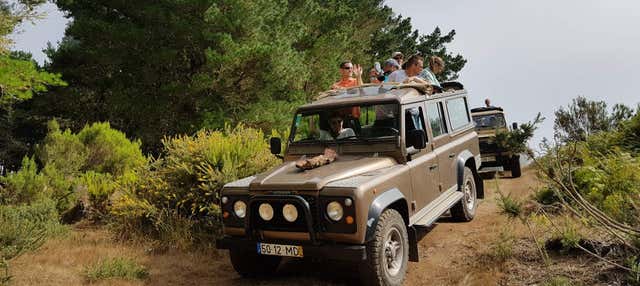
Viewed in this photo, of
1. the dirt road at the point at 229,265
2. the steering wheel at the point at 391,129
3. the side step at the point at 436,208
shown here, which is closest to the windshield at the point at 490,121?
the dirt road at the point at 229,265

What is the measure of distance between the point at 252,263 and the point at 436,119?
309 centimetres

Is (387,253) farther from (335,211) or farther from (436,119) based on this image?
(436,119)

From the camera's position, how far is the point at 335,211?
387cm

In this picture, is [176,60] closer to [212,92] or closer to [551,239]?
[212,92]

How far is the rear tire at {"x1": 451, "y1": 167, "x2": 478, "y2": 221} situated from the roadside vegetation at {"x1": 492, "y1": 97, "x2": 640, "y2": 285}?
0.77m

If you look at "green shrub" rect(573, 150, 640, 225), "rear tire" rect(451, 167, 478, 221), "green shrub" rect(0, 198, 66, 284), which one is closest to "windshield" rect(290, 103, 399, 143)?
"rear tire" rect(451, 167, 478, 221)

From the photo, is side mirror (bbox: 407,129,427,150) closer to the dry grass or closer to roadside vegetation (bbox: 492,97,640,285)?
roadside vegetation (bbox: 492,97,640,285)

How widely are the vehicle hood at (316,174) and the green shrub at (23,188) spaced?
5.44 meters

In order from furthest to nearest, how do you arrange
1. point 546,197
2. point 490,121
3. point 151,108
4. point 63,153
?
1. point 151,108
2. point 490,121
3. point 63,153
4. point 546,197

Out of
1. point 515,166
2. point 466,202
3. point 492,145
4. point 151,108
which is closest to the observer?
point 466,202

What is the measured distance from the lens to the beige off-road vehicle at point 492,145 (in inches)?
446

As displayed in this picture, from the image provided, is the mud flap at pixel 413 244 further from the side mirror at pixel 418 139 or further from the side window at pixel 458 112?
the side window at pixel 458 112

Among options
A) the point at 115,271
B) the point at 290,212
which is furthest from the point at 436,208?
the point at 115,271

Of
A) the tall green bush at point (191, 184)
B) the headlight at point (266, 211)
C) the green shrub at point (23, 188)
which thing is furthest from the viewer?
the green shrub at point (23, 188)
